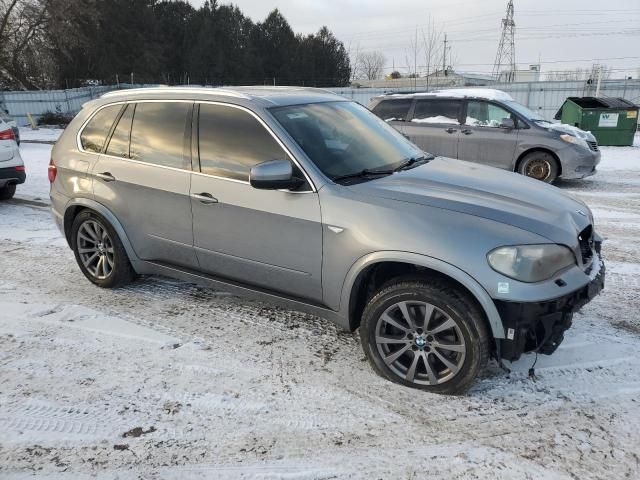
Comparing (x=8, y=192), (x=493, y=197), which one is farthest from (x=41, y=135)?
(x=493, y=197)

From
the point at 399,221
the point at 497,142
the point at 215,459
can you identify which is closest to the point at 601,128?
the point at 497,142

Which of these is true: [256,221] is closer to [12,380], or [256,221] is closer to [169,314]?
[169,314]

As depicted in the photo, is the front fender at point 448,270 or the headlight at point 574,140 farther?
the headlight at point 574,140

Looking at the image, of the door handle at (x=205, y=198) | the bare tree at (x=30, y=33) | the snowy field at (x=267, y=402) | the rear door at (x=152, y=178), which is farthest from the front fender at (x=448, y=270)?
the bare tree at (x=30, y=33)

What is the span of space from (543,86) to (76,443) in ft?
77.6

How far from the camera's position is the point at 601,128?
15.0 metres

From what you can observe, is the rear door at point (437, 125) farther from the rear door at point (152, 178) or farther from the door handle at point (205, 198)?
the door handle at point (205, 198)

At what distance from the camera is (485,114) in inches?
380

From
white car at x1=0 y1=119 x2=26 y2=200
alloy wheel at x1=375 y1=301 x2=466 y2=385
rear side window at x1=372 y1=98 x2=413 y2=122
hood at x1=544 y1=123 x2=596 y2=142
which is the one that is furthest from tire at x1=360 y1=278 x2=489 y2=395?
rear side window at x1=372 y1=98 x2=413 y2=122

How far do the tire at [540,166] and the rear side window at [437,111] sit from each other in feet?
4.87

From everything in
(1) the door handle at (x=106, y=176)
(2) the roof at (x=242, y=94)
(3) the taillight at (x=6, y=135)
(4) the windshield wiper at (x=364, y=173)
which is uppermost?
(2) the roof at (x=242, y=94)

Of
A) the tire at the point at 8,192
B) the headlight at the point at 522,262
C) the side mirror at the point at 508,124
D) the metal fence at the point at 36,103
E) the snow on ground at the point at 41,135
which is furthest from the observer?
the metal fence at the point at 36,103

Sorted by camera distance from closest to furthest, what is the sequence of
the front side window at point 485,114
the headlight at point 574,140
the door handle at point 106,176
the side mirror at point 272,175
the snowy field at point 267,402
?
the snowy field at point 267,402 < the side mirror at point 272,175 < the door handle at point 106,176 < the headlight at point 574,140 < the front side window at point 485,114

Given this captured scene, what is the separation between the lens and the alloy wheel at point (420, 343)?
3.01 metres
